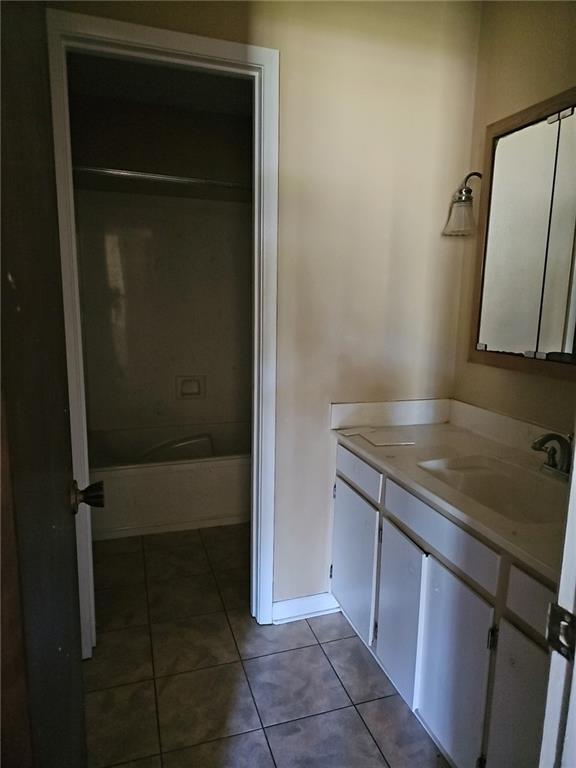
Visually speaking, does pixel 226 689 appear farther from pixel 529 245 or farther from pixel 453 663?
pixel 529 245

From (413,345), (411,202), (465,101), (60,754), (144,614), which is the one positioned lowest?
(144,614)

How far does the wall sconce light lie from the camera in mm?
1868

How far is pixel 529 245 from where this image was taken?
1.68 m

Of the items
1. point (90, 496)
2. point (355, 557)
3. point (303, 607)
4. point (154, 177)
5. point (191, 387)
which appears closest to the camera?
point (90, 496)

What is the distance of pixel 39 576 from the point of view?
60 centimetres

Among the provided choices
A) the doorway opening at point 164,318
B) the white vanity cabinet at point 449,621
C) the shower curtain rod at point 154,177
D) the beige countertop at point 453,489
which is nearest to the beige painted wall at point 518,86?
the beige countertop at point 453,489

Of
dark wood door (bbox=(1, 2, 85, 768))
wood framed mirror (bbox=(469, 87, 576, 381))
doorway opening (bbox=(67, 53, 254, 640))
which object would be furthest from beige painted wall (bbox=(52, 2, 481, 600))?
dark wood door (bbox=(1, 2, 85, 768))

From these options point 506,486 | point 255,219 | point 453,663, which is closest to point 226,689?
point 453,663

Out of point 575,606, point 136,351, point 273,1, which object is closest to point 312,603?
point 575,606

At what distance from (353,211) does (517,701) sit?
167 centimetres

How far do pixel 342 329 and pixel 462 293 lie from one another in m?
0.60

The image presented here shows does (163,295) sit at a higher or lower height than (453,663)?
higher

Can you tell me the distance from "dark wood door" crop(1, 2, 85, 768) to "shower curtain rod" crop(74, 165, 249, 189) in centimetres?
190

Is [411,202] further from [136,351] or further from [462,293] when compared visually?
[136,351]
